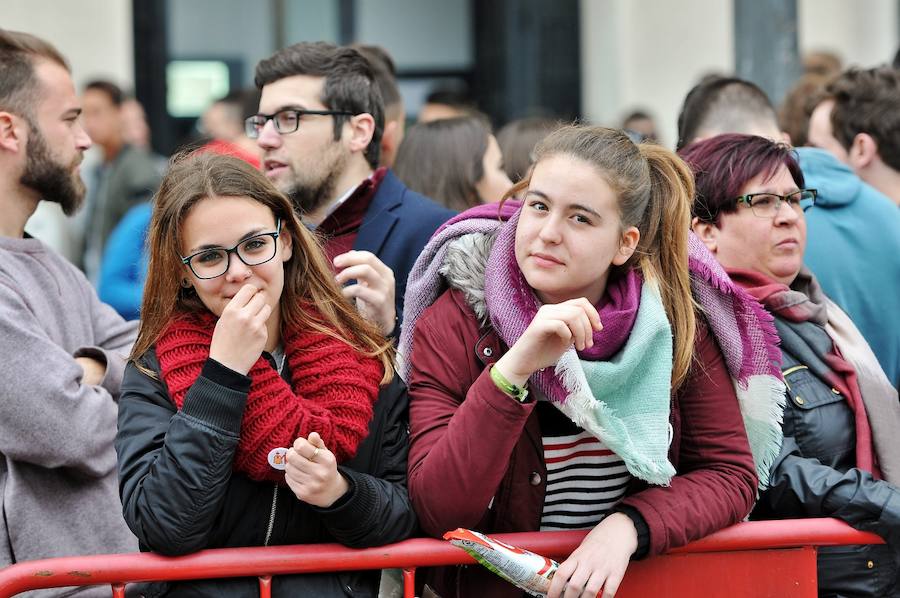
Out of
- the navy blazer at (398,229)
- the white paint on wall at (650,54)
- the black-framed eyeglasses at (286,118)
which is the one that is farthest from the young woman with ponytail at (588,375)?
the white paint on wall at (650,54)

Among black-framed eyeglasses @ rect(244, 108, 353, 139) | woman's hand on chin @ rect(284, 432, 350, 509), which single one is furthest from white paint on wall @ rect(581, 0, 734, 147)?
woman's hand on chin @ rect(284, 432, 350, 509)

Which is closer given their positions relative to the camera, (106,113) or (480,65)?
(106,113)

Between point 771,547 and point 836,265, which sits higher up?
point 836,265

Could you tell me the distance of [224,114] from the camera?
26.5ft

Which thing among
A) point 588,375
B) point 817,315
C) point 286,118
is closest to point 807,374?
point 817,315

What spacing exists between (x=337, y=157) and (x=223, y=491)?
5.44 ft

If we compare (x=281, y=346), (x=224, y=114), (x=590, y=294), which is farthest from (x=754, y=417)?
(x=224, y=114)

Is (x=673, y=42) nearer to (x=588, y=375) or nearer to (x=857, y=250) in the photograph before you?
(x=857, y=250)

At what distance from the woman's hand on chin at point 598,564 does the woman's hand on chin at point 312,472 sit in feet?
1.70

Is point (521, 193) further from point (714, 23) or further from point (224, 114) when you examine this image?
point (714, 23)

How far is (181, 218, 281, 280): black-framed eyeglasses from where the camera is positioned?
266 cm

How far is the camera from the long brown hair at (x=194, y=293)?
2705mm

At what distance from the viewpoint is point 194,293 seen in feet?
9.04

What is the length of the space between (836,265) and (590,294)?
126 centimetres
